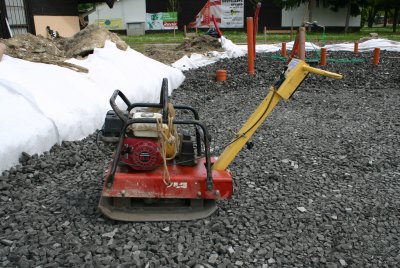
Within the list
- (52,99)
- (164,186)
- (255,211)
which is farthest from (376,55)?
(164,186)

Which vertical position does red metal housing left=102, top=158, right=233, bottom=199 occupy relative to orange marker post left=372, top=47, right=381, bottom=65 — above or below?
above

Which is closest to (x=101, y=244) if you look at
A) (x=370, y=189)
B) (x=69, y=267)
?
(x=69, y=267)

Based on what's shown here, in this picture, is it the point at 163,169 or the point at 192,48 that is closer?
the point at 163,169

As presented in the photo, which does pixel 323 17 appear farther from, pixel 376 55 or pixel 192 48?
pixel 376 55

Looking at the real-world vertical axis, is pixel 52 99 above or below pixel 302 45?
below

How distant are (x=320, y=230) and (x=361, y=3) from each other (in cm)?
3148

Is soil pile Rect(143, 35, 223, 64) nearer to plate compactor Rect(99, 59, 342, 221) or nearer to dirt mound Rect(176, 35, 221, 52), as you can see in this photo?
dirt mound Rect(176, 35, 221, 52)

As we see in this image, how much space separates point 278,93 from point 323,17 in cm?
3215

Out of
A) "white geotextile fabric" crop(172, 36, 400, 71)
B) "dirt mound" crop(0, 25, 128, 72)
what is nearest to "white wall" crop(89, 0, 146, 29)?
"white geotextile fabric" crop(172, 36, 400, 71)

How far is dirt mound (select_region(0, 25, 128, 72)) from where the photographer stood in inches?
245

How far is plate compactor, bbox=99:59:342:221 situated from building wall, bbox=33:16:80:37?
979cm

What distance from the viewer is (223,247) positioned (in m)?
2.76

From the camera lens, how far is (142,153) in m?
2.97

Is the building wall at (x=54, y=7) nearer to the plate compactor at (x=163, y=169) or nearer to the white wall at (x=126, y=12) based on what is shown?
the plate compactor at (x=163, y=169)
